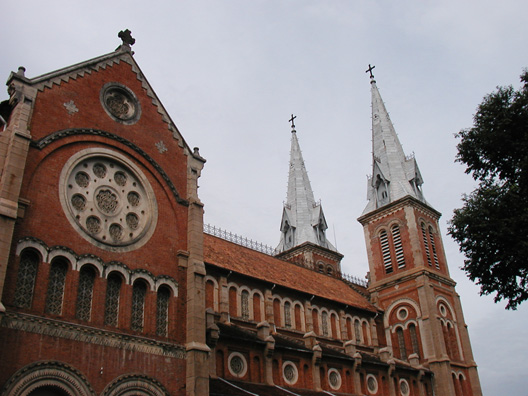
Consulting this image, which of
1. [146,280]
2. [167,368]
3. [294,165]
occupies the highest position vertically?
[294,165]

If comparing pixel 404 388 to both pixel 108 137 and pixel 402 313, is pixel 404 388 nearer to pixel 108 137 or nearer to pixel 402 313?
pixel 402 313

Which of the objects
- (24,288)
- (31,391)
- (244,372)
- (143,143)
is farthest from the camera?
(244,372)

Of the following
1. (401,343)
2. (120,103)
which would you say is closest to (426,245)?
(401,343)

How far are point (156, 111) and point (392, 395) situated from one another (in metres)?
23.0

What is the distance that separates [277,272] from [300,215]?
24.2 meters

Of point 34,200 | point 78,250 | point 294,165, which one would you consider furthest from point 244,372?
point 294,165

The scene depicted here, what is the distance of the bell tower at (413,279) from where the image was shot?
4088 centimetres

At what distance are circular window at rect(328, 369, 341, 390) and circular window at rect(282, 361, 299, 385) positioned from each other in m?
2.82

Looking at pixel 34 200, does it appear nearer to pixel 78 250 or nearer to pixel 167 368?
pixel 78 250

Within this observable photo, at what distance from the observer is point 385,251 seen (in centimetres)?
4697

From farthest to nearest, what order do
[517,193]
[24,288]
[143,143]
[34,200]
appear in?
1. [143,143]
2. [517,193]
3. [34,200]
4. [24,288]

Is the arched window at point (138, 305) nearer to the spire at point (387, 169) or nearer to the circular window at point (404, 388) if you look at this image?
the circular window at point (404, 388)

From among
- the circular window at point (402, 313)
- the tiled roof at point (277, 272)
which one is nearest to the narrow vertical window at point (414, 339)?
the circular window at point (402, 313)

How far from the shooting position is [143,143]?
2209 centimetres
